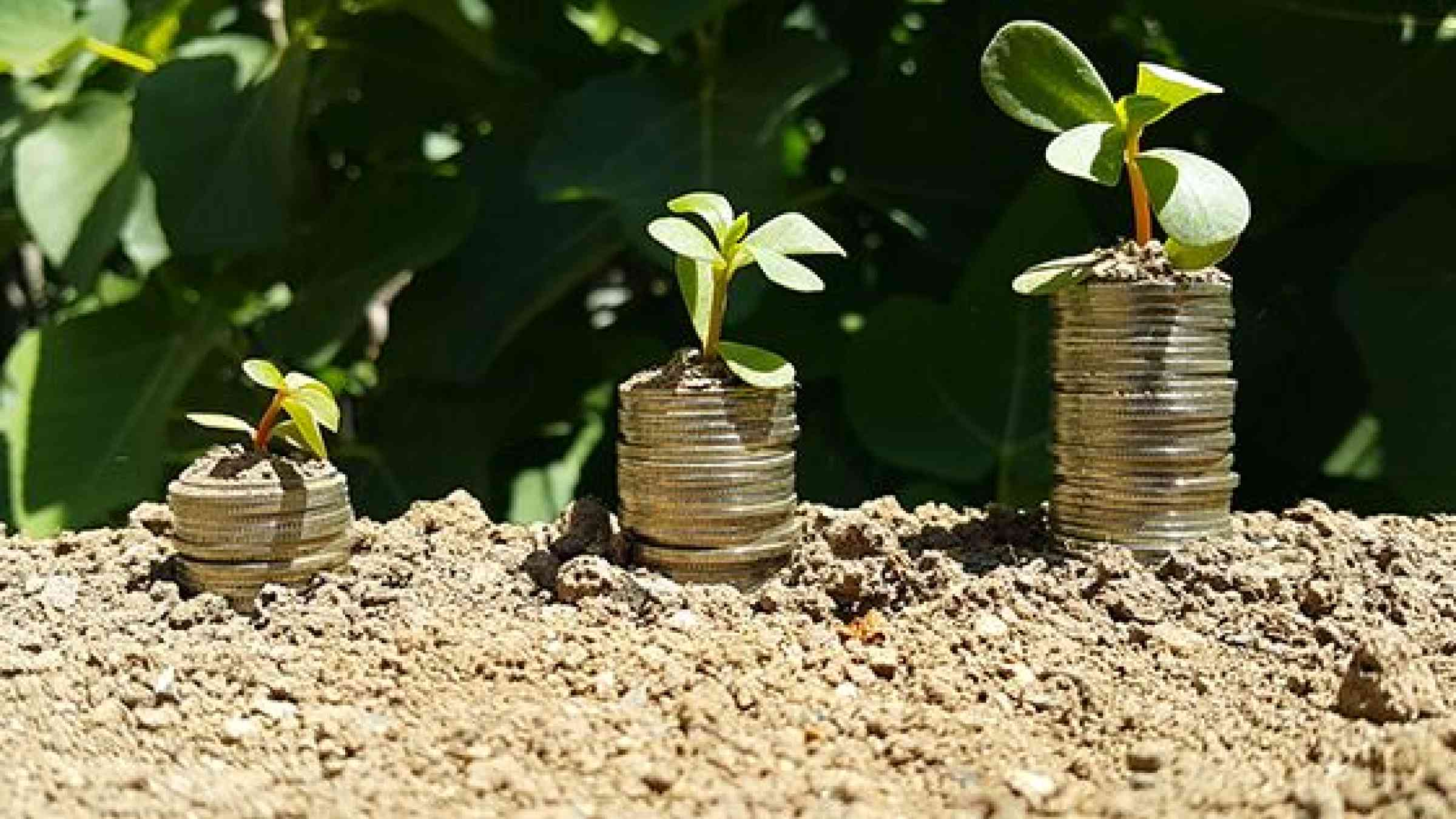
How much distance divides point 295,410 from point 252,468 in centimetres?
3

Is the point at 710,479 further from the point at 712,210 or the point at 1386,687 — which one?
the point at 1386,687

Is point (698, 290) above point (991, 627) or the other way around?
above

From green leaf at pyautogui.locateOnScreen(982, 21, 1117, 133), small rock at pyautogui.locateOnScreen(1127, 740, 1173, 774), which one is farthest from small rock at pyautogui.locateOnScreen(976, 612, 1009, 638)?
green leaf at pyautogui.locateOnScreen(982, 21, 1117, 133)

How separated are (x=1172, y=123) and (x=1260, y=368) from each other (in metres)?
0.22

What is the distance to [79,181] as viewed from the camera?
1302mm

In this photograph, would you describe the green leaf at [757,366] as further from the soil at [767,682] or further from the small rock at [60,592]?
the small rock at [60,592]

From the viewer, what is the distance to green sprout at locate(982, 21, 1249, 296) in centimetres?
72

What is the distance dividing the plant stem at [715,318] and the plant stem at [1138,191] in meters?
0.19

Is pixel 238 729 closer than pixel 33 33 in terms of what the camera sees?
Yes

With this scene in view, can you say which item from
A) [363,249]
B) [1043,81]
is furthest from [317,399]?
[363,249]

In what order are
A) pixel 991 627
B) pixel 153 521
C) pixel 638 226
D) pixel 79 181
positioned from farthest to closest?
pixel 79 181
pixel 638 226
pixel 153 521
pixel 991 627

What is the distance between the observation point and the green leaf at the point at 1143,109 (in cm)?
72

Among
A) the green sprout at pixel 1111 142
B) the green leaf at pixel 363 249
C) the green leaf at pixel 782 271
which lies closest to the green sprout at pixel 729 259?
the green leaf at pixel 782 271

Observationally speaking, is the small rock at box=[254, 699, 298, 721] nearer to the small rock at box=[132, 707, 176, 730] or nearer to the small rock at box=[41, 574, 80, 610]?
the small rock at box=[132, 707, 176, 730]
